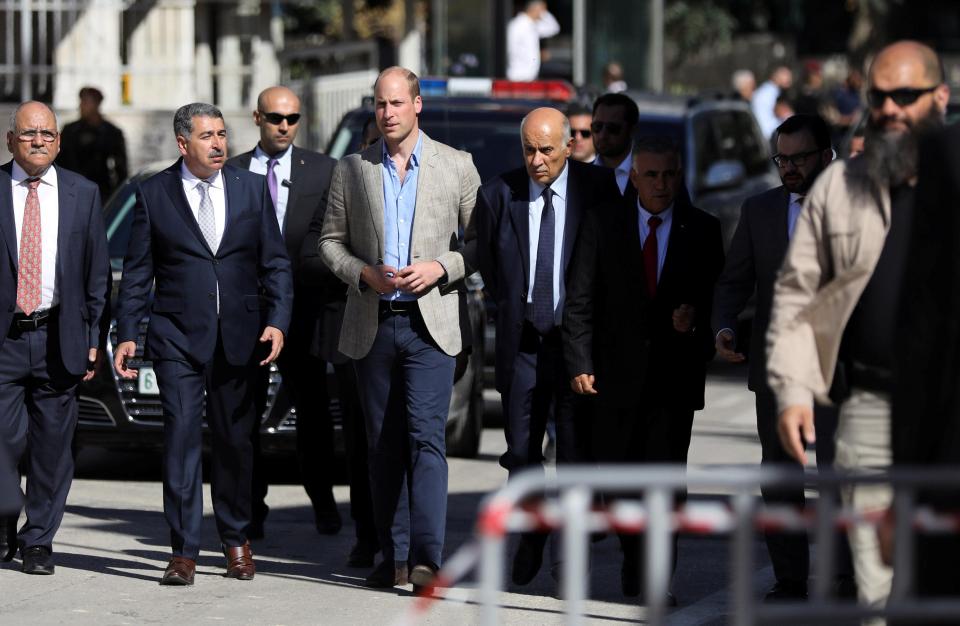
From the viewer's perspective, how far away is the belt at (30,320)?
8.38 m

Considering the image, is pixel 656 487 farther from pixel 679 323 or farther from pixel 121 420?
pixel 121 420

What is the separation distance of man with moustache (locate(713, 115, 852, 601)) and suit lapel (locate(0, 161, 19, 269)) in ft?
10.1

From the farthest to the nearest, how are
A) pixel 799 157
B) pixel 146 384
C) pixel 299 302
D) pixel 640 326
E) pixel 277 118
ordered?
pixel 146 384 < pixel 277 118 < pixel 299 302 < pixel 640 326 < pixel 799 157

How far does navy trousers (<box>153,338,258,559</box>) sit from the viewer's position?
8.12m

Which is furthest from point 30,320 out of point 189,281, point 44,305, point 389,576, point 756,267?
point 756,267

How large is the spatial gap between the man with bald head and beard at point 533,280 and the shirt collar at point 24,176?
1.94 metres

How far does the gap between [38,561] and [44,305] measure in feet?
3.70

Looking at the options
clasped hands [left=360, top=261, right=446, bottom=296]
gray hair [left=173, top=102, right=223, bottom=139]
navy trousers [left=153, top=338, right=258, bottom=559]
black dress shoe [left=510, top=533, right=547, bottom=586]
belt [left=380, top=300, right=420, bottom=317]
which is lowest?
black dress shoe [left=510, top=533, right=547, bottom=586]

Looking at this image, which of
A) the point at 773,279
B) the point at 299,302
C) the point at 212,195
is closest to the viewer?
the point at 773,279

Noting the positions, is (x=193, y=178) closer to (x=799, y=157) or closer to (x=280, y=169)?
(x=280, y=169)

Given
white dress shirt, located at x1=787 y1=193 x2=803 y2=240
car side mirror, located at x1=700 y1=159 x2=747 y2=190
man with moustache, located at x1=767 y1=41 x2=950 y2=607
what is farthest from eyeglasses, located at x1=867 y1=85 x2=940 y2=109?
car side mirror, located at x1=700 y1=159 x2=747 y2=190

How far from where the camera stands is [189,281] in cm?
820

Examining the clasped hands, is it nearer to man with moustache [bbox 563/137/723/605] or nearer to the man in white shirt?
man with moustache [bbox 563/137/723/605]

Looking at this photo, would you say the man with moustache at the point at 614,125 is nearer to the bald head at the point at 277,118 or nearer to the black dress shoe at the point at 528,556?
the bald head at the point at 277,118
